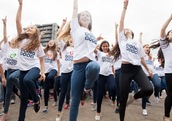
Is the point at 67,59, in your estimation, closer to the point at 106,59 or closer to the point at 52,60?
the point at 106,59

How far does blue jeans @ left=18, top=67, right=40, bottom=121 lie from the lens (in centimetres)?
459

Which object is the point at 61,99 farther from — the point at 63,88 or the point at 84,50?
the point at 84,50

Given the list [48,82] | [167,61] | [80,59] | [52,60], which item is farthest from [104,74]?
[80,59]

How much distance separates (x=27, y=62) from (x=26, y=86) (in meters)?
0.57

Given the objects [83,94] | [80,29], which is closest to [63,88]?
[83,94]

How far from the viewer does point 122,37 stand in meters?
5.17

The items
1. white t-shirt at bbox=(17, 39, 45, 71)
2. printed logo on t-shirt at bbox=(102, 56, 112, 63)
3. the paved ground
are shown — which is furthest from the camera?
A: printed logo on t-shirt at bbox=(102, 56, 112, 63)

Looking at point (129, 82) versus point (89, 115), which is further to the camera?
point (89, 115)

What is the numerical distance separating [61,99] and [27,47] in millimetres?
1796

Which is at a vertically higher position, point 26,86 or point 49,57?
point 49,57

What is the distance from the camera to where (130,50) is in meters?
5.05

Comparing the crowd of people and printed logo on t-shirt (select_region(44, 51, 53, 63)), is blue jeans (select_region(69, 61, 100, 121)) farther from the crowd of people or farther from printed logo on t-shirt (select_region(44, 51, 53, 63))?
printed logo on t-shirt (select_region(44, 51, 53, 63))

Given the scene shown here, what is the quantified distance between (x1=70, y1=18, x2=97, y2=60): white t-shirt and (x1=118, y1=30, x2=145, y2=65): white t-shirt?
1261 mm

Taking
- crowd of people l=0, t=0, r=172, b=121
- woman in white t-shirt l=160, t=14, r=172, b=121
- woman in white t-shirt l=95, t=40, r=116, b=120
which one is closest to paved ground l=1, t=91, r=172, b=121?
crowd of people l=0, t=0, r=172, b=121
